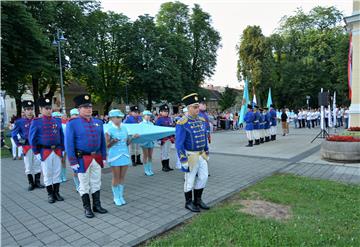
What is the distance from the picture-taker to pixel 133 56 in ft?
115

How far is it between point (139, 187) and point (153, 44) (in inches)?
1205

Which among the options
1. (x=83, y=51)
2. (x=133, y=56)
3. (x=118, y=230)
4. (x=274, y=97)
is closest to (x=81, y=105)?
(x=118, y=230)

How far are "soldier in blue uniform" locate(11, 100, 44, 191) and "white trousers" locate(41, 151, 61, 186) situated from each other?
1457 millimetres

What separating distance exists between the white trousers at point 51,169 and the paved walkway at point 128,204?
0.53m

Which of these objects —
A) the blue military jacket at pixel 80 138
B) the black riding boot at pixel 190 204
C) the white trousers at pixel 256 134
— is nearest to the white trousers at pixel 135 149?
the blue military jacket at pixel 80 138

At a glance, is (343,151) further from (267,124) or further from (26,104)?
(26,104)

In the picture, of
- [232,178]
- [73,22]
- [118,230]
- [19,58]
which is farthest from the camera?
[73,22]

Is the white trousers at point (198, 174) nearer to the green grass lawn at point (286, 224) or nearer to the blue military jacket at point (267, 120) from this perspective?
the green grass lawn at point (286, 224)

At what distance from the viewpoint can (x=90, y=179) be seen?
5285 mm

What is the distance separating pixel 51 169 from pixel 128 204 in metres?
1.95

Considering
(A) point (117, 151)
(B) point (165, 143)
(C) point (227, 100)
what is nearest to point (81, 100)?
(A) point (117, 151)

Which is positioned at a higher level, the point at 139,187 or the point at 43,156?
the point at 43,156

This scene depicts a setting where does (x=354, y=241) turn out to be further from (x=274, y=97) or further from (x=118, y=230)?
(x=274, y=97)

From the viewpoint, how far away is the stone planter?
9141 millimetres
